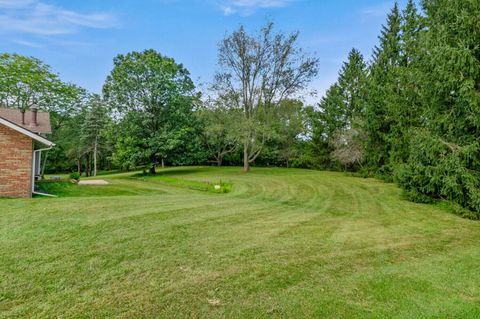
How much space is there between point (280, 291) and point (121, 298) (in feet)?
5.74

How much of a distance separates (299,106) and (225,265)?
26.3 meters

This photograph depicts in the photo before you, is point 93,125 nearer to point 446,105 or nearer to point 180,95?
point 180,95

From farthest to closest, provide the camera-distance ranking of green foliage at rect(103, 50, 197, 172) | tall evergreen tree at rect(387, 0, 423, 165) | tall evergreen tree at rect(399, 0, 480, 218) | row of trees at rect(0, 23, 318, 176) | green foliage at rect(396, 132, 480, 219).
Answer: row of trees at rect(0, 23, 318, 176)
green foliage at rect(103, 50, 197, 172)
tall evergreen tree at rect(387, 0, 423, 165)
green foliage at rect(396, 132, 480, 219)
tall evergreen tree at rect(399, 0, 480, 218)

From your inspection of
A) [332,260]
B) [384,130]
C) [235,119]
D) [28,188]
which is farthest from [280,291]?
[235,119]

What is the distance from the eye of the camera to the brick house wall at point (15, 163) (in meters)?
9.11

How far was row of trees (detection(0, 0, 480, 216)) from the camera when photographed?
871 cm

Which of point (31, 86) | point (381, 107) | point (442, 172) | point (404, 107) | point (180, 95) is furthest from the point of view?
point (31, 86)

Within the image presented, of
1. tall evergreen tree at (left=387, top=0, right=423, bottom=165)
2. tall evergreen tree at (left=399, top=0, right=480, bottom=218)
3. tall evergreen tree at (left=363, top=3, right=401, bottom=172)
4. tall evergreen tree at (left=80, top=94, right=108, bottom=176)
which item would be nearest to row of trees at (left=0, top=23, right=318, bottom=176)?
tall evergreen tree at (left=80, top=94, right=108, bottom=176)

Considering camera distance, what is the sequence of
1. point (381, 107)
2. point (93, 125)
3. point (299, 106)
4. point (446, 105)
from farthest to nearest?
point (93, 125)
point (299, 106)
point (381, 107)
point (446, 105)

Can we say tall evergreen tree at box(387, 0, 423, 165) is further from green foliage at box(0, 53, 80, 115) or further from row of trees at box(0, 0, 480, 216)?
green foliage at box(0, 53, 80, 115)

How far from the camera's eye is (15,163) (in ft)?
30.4

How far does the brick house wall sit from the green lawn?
249 centimetres

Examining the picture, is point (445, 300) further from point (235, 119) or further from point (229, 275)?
point (235, 119)

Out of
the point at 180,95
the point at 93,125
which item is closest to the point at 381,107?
the point at 180,95
